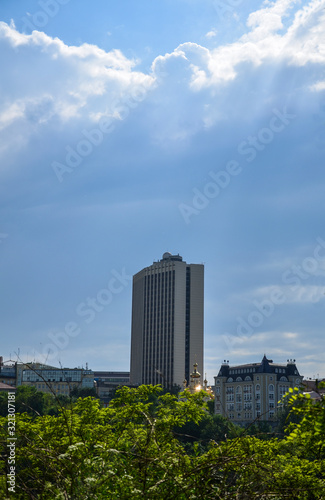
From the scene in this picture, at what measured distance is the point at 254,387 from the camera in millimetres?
144125

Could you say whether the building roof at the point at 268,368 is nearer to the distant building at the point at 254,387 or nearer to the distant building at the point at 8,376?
the distant building at the point at 254,387

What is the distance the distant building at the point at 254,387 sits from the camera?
141625 mm

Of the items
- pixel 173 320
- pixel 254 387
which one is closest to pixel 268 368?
pixel 254 387

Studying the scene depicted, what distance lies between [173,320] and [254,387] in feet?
163

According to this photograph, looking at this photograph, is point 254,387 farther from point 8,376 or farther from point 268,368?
point 8,376

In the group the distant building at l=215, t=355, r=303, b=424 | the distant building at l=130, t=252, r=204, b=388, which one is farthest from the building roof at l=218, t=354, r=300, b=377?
the distant building at l=130, t=252, r=204, b=388

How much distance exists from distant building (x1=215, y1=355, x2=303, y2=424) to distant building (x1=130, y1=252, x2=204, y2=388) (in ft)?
105

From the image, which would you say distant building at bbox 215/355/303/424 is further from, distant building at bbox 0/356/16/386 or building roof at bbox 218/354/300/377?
distant building at bbox 0/356/16/386

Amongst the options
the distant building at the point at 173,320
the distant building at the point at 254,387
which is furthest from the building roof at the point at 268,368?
the distant building at the point at 173,320

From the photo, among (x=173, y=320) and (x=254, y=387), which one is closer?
(x=254, y=387)

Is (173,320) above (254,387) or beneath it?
above

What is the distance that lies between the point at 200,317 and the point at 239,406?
154 feet

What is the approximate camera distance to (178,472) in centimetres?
946

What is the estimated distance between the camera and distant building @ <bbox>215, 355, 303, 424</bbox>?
465 feet
